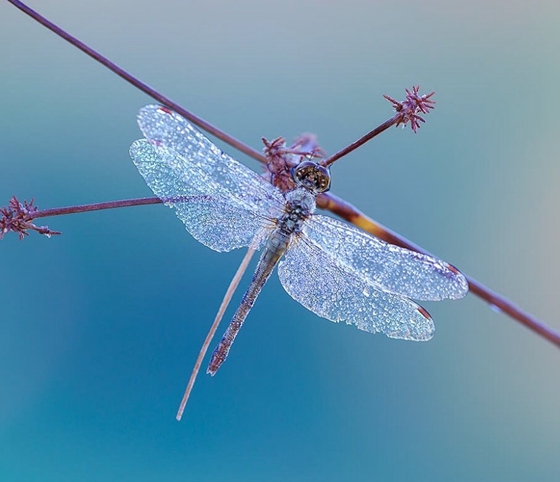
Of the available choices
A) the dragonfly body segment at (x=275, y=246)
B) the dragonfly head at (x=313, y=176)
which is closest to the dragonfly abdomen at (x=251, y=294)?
the dragonfly body segment at (x=275, y=246)

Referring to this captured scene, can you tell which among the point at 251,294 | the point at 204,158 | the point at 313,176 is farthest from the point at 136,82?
the point at 251,294

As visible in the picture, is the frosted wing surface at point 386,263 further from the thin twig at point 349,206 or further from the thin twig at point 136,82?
the thin twig at point 136,82

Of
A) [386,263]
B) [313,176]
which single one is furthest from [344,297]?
[313,176]

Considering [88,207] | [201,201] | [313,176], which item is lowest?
[88,207]

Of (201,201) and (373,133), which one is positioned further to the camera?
(201,201)

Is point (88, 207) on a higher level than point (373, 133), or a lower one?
lower

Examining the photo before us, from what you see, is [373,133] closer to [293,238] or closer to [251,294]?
[293,238]

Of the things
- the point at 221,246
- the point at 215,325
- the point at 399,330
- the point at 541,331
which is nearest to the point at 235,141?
the point at 221,246
